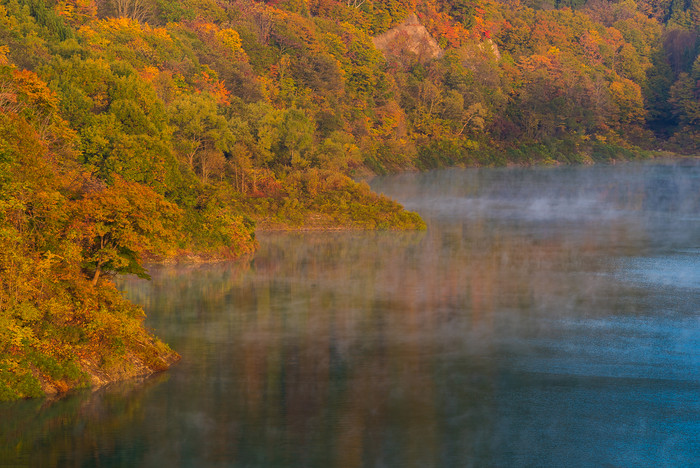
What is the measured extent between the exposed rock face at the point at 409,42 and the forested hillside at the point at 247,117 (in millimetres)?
333

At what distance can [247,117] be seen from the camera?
60.7 meters

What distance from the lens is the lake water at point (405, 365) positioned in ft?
69.5

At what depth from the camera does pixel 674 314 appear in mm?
33625

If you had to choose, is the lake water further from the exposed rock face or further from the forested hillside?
the exposed rock face

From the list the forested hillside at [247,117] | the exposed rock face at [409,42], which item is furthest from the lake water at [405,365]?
the exposed rock face at [409,42]

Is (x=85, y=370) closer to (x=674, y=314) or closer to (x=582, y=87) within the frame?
(x=674, y=314)

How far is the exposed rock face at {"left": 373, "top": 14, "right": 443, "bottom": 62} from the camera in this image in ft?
430

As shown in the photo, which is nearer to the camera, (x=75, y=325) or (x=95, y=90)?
(x=75, y=325)

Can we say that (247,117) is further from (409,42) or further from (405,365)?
(409,42)

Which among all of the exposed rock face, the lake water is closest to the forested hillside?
the exposed rock face

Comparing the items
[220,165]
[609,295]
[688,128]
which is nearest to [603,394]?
[609,295]

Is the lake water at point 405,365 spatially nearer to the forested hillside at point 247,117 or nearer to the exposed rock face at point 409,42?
the forested hillside at point 247,117

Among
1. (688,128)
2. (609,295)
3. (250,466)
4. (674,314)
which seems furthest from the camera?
(688,128)

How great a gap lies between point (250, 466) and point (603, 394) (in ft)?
33.8
